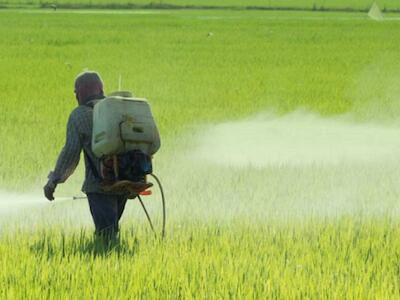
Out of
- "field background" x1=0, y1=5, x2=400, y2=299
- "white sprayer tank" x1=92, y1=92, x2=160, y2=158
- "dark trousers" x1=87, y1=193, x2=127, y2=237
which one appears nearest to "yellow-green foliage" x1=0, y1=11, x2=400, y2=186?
"field background" x1=0, y1=5, x2=400, y2=299

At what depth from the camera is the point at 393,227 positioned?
5414mm

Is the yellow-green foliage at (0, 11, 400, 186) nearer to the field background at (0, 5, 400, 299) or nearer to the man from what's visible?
the field background at (0, 5, 400, 299)

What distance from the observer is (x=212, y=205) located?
623 centimetres

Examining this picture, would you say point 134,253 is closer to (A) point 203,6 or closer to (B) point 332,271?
(B) point 332,271

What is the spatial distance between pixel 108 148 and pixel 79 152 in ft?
1.11

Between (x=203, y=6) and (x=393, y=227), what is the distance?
45.3 metres

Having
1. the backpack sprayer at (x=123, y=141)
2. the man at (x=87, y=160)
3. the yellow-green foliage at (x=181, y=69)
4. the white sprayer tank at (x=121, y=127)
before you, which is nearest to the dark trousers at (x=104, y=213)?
the man at (x=87, y=160)

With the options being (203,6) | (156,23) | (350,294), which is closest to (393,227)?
(350,294)

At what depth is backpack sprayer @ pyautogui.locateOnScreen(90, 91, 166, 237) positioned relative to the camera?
4.52 metres

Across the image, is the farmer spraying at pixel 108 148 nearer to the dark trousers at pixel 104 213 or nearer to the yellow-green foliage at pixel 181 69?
the dark trousers at pixel 104 213

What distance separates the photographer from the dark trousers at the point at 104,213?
488 cm

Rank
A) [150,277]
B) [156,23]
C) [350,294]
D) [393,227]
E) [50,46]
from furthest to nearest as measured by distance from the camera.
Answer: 1. [156,23]
2. [50,46]
3. [393,227]
4. [150,277]
5. [350,294]

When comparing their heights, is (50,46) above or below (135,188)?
above

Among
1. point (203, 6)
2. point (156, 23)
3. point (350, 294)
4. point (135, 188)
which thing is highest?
point (203, 6)
